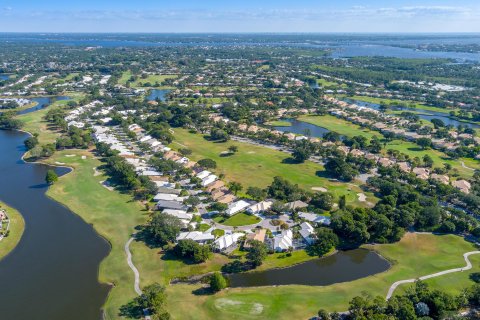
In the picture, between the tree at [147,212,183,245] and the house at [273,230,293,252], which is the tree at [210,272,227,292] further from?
the tree at [147,212,183,245]

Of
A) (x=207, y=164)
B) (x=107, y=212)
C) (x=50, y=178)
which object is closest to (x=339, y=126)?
(x=207, y=164)

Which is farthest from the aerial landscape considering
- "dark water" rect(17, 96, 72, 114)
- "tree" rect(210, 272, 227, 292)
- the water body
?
the water body

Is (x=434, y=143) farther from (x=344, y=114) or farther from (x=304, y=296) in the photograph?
(x=304, y=296)

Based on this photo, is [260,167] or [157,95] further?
[157,95]

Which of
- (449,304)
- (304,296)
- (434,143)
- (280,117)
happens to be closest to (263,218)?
(304,296)

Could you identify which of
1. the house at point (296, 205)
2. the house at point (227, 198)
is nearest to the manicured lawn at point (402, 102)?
the house at point (296, 205)

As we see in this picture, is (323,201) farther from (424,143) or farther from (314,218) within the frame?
(424,143)

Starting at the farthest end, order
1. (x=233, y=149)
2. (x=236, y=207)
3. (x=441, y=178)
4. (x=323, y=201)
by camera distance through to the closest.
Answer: (x=233, y=149), (x=441, y=178), (x=323, y=201), (x=236, y=207)

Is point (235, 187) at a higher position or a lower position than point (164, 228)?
higher

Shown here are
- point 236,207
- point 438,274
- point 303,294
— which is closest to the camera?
point 303,294
